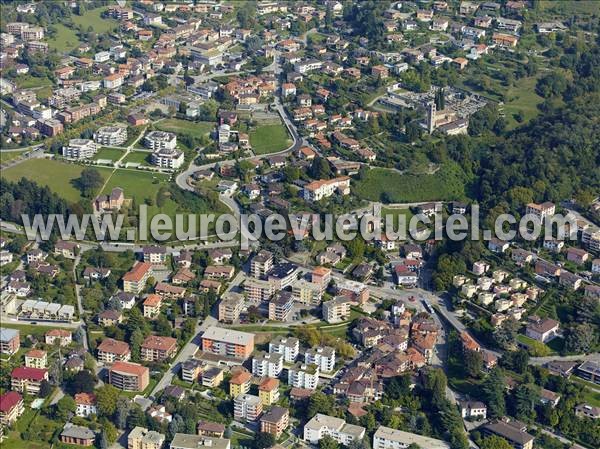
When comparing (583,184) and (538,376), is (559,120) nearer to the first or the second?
(583,184)

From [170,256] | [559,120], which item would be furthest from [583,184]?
[170,256]

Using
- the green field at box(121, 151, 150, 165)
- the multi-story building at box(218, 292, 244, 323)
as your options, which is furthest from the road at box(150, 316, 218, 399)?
the green field at box(121, 151, 150, 165)

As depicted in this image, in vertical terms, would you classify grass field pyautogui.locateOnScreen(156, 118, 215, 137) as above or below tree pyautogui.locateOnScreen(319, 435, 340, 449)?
above

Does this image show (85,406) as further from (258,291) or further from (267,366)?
(258,291)

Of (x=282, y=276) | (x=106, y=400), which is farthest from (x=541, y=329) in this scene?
(x=106, y=400)

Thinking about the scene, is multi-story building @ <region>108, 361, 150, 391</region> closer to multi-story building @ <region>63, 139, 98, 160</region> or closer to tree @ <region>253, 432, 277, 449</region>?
tree @ <region>253, 432, 277, 449</region>

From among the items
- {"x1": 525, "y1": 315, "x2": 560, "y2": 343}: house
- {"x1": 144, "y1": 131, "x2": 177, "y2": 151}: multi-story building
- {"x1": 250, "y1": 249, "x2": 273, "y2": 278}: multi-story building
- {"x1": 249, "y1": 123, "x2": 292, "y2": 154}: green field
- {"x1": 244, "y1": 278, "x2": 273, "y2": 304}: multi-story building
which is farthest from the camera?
{"x1": 249, "y1": 123, "x2": 292, "y2": 154}: green field

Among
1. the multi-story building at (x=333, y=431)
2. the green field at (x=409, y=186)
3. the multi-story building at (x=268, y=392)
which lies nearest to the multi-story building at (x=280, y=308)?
the multi-story building at (x=268, y=392)

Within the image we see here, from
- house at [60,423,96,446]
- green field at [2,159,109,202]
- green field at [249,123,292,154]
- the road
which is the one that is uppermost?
green field at [249,123,292,154]

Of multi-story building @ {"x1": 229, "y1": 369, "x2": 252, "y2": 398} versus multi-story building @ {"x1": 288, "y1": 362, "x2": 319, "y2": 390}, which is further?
multi-story building @ {"x1": 288, "y1": 362, "x2": 319, "y2": 390}
